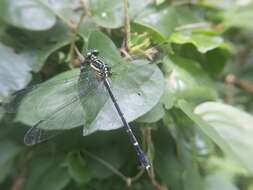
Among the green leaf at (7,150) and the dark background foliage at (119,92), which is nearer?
the dark background foliage at (119,92)

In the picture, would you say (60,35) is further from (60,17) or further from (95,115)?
(95,115)

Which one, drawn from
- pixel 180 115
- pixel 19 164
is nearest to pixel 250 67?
pixel 180 115

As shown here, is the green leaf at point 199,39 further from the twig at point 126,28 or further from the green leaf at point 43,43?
the green leaf at point 43,43

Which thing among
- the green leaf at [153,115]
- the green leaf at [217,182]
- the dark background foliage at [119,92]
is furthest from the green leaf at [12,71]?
the green leaf at [217,182]

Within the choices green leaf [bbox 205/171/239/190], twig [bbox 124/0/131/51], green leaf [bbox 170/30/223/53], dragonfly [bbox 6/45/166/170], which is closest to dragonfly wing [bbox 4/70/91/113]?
dragonfly [bbox 6/45/166/170]

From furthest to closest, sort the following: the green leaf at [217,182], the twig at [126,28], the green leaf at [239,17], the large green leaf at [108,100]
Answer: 1. the green leaf at [239,17]
2. the green leaf at [217,182]
3. the twig at [126,28]
4. the large green leaf at [108,100]

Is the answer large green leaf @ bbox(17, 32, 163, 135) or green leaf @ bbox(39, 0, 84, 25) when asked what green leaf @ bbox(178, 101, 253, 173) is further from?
green leaf @ bbox(39, 0, 84, 25)

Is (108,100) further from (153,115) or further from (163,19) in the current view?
(163,19)

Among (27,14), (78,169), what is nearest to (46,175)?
(78,169)
